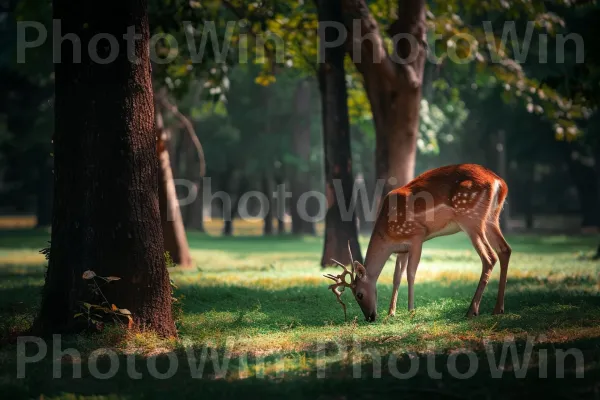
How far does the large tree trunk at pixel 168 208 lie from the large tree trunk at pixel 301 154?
19344mm

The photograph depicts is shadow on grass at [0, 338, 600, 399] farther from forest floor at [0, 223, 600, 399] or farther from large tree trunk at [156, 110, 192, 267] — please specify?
large tree trunk at [156, 110, 192, 267]

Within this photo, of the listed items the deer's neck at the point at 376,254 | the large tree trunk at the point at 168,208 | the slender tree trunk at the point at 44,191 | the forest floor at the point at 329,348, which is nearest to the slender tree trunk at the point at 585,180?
the large tree trunk at the point at 168,208

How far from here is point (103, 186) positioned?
9.46m

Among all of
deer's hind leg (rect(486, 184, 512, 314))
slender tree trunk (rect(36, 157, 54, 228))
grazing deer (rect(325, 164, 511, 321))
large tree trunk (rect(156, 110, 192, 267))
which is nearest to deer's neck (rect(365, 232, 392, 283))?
grazing deer (rect(325, 164, 511, 321))

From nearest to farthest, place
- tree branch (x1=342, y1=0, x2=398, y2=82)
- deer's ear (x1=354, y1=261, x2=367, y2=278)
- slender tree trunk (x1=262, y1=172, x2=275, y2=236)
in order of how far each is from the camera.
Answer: deer's ear (x1=354, y1=261, x2=367, y2=278) < tree branch (x1=342, y1=0, x2=398, y2=82) < slender tree trunk (x1=262, y1=172, x2=275, y2=236)

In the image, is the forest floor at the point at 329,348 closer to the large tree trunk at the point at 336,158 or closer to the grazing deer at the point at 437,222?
the grazing deer at the point at 437,222

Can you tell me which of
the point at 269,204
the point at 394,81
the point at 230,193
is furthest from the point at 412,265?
the point at 230,193

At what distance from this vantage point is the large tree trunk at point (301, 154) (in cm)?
3975

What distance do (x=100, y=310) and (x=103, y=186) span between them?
135 centimetres

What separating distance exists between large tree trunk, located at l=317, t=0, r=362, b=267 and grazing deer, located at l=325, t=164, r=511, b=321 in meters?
7.36

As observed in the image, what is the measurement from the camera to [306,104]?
39.8 metres

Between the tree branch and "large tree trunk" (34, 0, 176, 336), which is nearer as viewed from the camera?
"large tree trunk" (34, 0, 176, 336)

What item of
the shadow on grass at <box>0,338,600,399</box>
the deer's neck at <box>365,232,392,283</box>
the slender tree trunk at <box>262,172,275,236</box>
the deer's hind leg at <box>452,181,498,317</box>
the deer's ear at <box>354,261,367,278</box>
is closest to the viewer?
the shadow on grass at <box>0,338,600,399</box>

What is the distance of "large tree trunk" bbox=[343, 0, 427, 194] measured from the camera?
17250 millimetres
